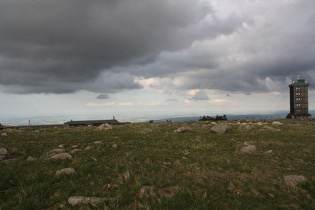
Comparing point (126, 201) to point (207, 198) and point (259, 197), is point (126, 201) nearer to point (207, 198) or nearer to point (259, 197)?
point (207, 198)

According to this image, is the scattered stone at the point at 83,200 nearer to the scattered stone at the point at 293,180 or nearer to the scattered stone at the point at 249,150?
the scattered stone at the point at 293,180

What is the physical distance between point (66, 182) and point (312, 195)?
941cm

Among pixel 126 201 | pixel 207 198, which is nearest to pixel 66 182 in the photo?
pixel 126 201

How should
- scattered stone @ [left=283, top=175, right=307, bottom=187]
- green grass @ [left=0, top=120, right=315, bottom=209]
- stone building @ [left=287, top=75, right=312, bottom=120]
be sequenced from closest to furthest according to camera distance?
green grass @ [left=0, top=120, right=315, bottom=209] < scattered stone @ [left=283, top=175, right=307, bottom=187] < stone building @ [left=287, top=75, right=312, bottom=120]

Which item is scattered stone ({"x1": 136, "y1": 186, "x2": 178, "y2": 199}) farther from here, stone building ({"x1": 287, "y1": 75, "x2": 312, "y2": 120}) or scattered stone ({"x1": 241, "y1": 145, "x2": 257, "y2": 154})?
stone building ({"x1": 287, "y1": 75, "x2": 312, "y2": 120})

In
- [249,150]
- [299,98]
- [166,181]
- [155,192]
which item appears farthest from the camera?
[299,98]

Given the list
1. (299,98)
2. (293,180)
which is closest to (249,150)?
(293,180)

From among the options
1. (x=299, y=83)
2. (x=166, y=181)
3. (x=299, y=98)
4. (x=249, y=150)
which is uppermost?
(x=299, y=83)

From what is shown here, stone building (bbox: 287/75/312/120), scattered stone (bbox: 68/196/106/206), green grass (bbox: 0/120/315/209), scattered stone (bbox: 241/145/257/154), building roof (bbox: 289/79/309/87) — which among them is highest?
building roof (bbox: 289/79/309/87)

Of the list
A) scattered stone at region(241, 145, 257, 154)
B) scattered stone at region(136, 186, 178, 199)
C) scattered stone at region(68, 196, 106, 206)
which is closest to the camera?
scattered stone at region(68, 196, 106, 206)

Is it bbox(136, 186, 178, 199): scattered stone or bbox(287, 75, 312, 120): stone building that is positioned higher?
bbox(287, 75, 312, 120): stone building

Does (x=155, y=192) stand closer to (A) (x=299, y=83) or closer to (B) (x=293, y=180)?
(B) (x=293, y=180)

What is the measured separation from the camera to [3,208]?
201 inches

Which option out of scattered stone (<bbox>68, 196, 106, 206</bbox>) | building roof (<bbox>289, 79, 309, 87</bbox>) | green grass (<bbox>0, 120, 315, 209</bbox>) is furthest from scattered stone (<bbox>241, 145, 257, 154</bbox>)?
building roof (<bbox>289, 79, 309, 87</bbox>)
